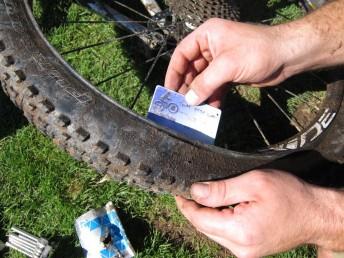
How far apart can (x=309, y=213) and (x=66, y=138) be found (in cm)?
73

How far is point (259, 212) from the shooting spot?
139cm

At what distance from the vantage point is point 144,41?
7.44ft

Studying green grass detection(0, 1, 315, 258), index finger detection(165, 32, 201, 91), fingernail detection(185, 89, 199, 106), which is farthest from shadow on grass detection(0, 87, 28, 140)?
fingernail detection(185, 89, 199, 106)

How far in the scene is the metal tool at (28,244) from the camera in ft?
6.34

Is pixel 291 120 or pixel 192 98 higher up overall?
pixel 192 98

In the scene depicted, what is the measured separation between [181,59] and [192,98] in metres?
0.20

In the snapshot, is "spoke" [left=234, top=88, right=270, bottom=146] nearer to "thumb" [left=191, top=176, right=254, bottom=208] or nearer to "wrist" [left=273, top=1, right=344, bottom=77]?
"wrist" [left=273, top=1, right=344, bottom=77]

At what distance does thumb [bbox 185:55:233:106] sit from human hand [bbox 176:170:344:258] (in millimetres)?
294

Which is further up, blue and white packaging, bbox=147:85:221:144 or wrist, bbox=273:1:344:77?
wrist, bbox=273:1:344:77

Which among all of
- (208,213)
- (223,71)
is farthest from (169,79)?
(208,213)

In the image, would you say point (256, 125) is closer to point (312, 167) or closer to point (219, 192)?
point (312, 167)

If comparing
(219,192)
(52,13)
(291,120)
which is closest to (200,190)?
(219,192)

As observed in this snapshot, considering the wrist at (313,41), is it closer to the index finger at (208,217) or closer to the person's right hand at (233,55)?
the person's right hand at (233,55)

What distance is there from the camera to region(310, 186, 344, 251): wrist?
150cm
